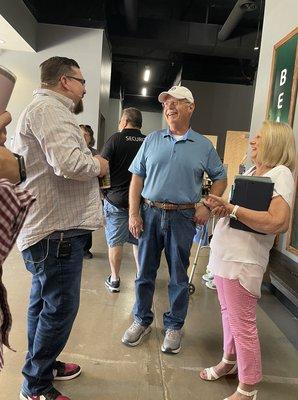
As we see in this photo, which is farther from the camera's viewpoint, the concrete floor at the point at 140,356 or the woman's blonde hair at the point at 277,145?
the concrete floor at the point at 140,356

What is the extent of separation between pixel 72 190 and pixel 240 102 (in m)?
8.59

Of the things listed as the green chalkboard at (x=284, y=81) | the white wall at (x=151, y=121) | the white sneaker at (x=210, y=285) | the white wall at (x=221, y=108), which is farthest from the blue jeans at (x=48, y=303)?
the white wall at (x=151, y=121)

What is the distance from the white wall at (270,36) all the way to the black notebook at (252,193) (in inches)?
49.3

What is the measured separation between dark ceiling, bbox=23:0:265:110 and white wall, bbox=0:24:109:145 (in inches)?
6.6

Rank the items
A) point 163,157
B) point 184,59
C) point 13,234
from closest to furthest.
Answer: point 13,234, point 163,157, point 184,59

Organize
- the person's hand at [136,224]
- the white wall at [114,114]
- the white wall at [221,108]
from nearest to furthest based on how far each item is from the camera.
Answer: the person's hand at [136,224], the white wall at [221,108], the white wall at [114,114]

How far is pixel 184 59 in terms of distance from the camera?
30.3ft

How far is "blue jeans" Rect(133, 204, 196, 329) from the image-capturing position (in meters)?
2.39

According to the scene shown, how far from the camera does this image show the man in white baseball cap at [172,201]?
7.77ft

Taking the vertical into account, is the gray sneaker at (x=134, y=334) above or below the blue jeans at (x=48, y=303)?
below

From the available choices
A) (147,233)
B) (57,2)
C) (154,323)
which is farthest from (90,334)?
(57,2)

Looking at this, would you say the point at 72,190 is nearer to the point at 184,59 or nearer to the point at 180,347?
the point at 180,347

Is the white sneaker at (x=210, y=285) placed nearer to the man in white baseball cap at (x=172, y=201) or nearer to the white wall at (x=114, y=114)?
the man in white baseball cap at (x=172, y=201)

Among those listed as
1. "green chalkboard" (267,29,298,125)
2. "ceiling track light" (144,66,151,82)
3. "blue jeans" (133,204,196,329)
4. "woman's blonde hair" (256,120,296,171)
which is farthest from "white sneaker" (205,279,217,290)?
"ceiling track light" (144,66,151,82)
